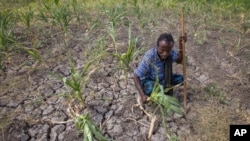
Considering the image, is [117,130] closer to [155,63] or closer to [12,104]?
[155,63]

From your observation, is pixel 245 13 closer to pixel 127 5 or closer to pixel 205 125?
pixel 127 5

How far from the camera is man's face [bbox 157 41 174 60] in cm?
303

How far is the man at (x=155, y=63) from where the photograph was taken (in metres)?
3.06

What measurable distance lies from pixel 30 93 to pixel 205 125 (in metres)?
1.81

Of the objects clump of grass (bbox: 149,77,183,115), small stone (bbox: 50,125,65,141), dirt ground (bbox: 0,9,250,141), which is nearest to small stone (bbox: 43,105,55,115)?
dirt ground (bbox: 0,9,250,141)

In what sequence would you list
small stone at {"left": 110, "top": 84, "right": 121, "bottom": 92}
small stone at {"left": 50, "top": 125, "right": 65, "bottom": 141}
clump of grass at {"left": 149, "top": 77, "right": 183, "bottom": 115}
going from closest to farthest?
clump of grass at {"left": 149, "top": 77, "right": 183, "bottom": 115} → small stone at {"left": 50, "top": 125, "right": 65, "bottom": 141} → small stone at {"left": 110, "top": 84, "right": 121, "bottom": 92}

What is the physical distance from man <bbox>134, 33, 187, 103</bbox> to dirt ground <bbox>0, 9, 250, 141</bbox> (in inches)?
7.1

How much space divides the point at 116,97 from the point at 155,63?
1.79 feet

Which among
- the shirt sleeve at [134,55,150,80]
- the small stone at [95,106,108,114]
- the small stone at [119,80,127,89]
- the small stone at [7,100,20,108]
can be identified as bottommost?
the small stone at [95,106,108,114]

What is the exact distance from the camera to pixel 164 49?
307 centimetres

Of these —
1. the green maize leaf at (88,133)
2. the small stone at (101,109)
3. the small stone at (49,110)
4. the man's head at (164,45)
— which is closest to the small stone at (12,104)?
the small stone at (49,110)

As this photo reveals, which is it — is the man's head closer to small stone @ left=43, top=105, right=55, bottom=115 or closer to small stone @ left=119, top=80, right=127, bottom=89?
small stone @ left=119, top=80, right=127, bottom=89

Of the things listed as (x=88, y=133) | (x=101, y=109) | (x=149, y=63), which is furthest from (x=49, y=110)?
(x=149, y=63)

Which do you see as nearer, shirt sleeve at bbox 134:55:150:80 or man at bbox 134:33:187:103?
man at bbox 134:33:187:103
